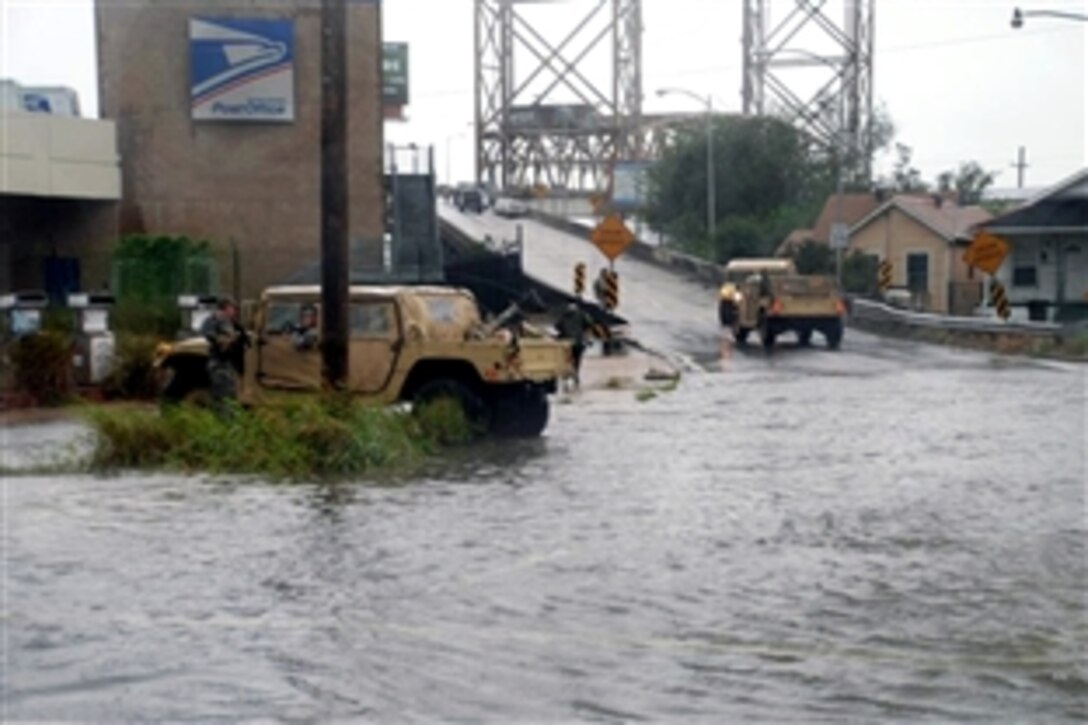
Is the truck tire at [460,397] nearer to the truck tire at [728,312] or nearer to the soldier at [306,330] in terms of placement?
the soldier at [306,330]

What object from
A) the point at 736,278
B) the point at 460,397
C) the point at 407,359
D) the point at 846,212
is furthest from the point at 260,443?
the point at 846,212

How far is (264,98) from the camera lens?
42750 millimetres

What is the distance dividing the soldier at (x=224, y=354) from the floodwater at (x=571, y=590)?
9.50ft

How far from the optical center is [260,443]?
16312 millimetres

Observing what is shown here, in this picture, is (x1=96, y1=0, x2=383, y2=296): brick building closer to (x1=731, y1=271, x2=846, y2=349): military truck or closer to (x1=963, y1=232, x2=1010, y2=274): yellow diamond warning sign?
(x1=731, y1=271, x2=846, y2=349): military truck

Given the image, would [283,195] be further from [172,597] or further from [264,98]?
[172,597]

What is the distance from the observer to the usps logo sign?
42375 millimetres

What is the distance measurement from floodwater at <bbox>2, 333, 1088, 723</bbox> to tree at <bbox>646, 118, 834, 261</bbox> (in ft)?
191

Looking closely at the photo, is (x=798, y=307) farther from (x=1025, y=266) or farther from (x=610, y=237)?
(x=1025, y=266)

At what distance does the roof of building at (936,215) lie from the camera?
5900 centimetres

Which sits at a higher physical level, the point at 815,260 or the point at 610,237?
the point at 610,237

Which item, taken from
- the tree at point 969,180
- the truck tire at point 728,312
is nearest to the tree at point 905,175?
the tree at point 969,180

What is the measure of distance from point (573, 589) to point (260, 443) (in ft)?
21.1

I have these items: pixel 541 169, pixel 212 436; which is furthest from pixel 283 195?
pixel 541 169
